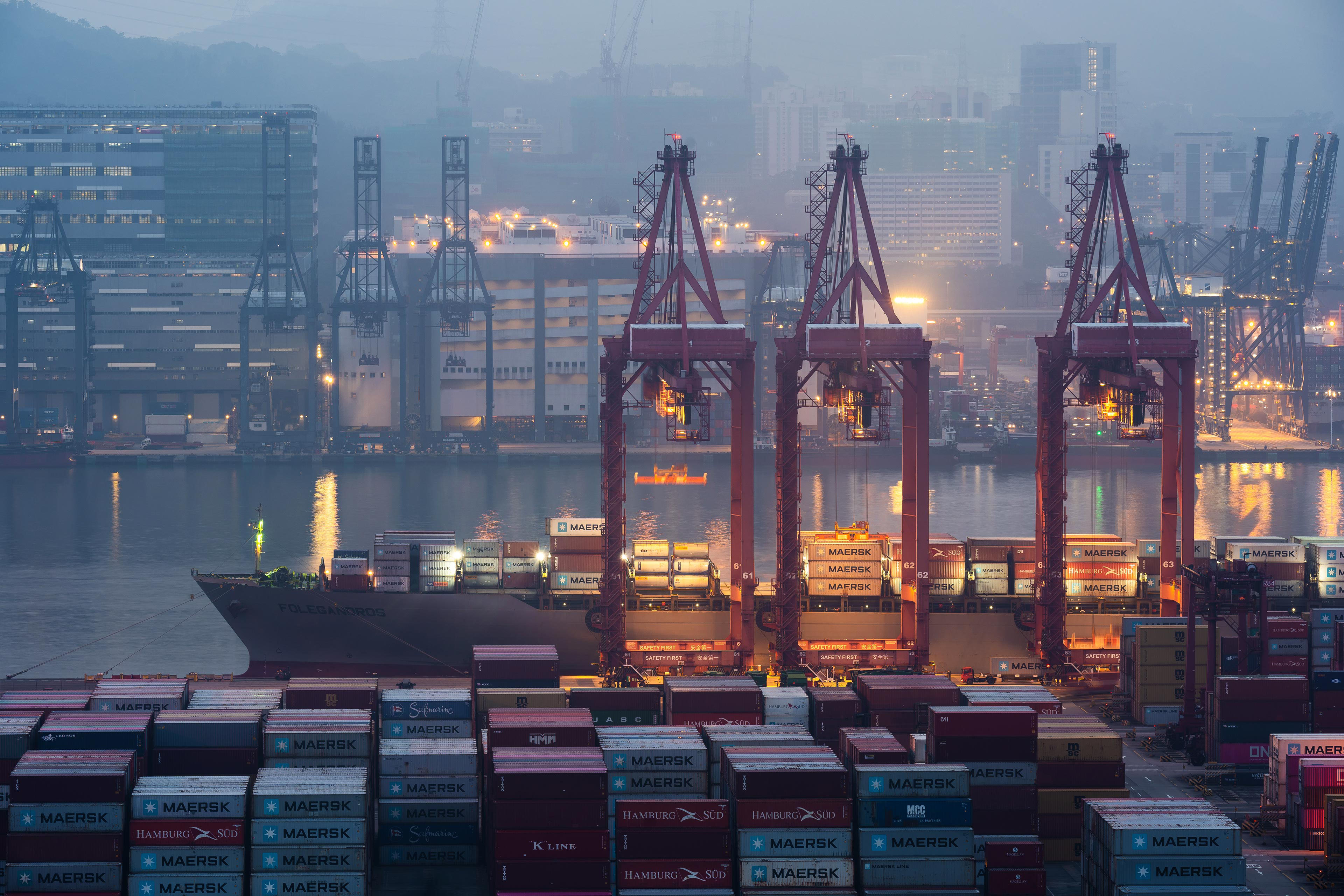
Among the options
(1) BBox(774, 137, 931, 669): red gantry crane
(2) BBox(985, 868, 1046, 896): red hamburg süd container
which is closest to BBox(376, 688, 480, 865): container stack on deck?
(2) BBox(985, 868, 1046, 896): red hamburg süd container

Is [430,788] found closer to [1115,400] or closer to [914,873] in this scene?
[914,873]

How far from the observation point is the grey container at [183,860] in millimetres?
24141

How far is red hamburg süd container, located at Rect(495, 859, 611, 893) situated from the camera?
945 inches

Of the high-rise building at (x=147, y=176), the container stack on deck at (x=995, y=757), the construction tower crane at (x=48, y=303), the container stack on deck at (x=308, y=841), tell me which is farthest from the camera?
the high-rise building at (x=147, y=176)

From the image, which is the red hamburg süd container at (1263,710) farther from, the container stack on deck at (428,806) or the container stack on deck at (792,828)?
the container stack on deck at (428,806)

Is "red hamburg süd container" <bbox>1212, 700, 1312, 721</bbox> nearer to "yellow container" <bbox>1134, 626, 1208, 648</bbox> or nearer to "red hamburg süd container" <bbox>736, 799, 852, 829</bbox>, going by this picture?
"yellow container" <bbox>1134, 626, 1208, 648</bbox>

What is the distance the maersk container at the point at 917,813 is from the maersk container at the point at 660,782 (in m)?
2.71

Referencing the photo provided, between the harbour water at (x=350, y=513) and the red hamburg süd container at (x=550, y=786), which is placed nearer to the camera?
the red hamburg süd container at (x=550, y=786)

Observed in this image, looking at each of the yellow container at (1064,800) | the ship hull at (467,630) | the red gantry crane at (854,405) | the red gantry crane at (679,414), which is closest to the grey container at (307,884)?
the yellow container at (1064,800)

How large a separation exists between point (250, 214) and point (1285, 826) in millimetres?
110264

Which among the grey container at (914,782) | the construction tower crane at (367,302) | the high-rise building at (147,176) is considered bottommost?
the grey container at (914,782)

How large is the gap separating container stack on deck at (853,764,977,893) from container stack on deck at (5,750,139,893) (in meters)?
11.0

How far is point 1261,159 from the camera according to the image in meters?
114

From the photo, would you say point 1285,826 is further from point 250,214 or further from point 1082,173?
point 250,214
